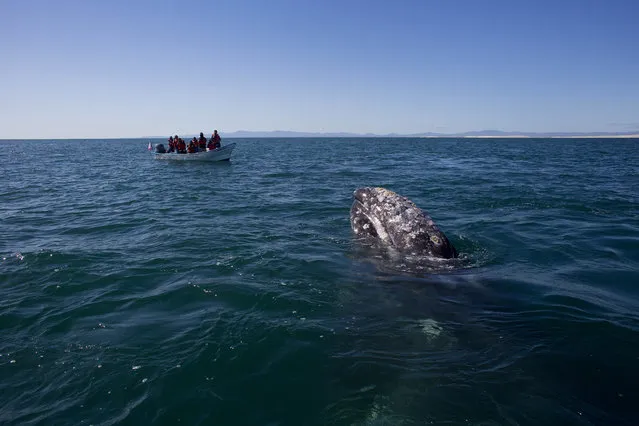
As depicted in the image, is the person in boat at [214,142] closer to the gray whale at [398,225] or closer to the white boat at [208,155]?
the white boat at [208,155]

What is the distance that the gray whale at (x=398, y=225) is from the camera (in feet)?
28.0

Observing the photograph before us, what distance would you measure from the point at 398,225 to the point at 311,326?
157 inches

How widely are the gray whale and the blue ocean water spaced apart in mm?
550

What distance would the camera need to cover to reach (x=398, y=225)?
8.96 m

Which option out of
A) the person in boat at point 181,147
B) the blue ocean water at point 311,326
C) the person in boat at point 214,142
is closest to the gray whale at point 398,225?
the blue ocean water at point 311,326

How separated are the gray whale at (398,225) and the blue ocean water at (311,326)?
1.80 feet

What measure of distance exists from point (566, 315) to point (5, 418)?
7.49 metres

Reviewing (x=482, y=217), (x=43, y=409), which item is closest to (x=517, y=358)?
(x=43, y=409)

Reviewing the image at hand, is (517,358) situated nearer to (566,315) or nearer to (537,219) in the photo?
(566,315)

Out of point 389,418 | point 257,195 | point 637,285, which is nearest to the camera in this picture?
point 389,418

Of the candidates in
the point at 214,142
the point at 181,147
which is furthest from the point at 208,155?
the point at 181,147

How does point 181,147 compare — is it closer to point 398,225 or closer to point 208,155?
point 208,155

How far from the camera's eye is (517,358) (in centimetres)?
500

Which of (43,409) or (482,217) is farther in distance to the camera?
(482,217)
